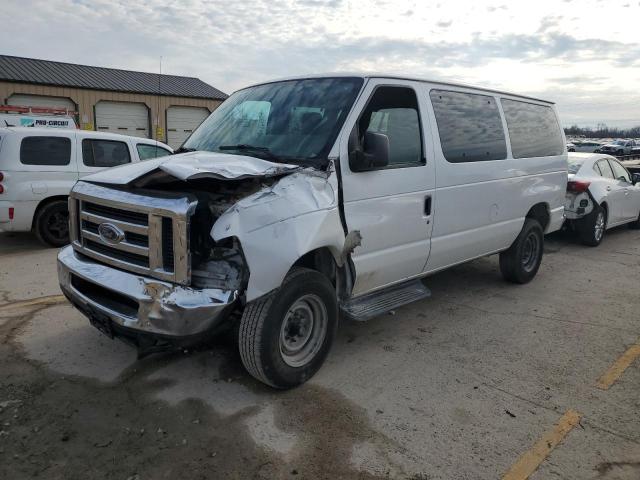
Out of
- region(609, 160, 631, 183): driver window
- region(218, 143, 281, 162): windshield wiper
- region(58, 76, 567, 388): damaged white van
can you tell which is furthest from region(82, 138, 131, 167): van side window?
region(609, 160, 631, 183): driver window

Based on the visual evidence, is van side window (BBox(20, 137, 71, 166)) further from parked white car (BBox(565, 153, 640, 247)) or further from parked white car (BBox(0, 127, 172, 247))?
parked white car (BBox(565, 153, 640, 247))

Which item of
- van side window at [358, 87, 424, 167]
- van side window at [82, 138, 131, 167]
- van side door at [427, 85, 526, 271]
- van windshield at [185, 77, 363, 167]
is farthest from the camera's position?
van side window at [82, 138, 131, 167]

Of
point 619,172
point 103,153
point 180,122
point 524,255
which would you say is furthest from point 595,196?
point 180,122

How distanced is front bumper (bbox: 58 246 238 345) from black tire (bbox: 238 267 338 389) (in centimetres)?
26

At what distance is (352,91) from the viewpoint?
3904mm

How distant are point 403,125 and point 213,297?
2.28 meters

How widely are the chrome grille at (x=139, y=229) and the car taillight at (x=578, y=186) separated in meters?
7.91

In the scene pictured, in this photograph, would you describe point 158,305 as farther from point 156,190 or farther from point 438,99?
point 438,99

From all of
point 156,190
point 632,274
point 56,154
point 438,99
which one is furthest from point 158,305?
point 632,274

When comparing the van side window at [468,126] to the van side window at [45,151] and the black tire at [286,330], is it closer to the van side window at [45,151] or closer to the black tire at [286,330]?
the black tire at [286,330]

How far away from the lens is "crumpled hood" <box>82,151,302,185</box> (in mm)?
3020

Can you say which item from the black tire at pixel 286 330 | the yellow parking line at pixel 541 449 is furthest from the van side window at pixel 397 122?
the yellow parking line at pixel 541 449

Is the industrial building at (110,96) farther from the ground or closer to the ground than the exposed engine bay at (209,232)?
farther from the ground

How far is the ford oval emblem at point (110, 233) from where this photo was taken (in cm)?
322
